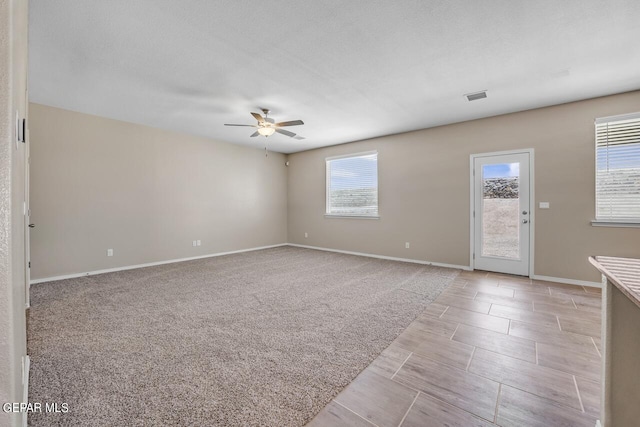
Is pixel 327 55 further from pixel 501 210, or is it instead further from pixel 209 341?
pixel 501 210

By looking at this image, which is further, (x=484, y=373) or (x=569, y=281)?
(x=569, y=281)

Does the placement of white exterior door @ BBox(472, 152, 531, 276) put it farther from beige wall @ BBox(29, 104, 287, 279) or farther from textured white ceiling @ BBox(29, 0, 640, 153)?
beige wall @ BBox(29, 104, 287, 279)

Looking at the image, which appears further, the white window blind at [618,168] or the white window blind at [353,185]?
the white window blind at [353,185]

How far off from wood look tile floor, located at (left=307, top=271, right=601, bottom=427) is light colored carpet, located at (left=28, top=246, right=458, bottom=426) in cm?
18

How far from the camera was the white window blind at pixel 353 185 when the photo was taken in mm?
6121

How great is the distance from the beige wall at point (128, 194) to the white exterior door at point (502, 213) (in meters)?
5.00

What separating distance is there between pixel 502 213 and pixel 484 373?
3.38m

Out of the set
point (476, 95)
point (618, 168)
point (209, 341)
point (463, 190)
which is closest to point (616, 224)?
point (618, 168)

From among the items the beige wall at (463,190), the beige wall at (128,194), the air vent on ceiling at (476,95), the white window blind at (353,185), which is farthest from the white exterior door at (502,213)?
the beige wall at (128,194)

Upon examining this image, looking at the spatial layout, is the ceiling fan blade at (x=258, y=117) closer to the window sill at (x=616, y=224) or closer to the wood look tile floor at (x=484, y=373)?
the wood look tile floor at (x=484, y=373)

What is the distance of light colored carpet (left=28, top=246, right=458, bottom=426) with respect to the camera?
1599mm

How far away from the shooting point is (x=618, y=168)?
366 cm

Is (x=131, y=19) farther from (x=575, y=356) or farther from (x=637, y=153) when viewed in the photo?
(x=637, y=153)

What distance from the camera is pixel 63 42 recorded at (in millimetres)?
2480
